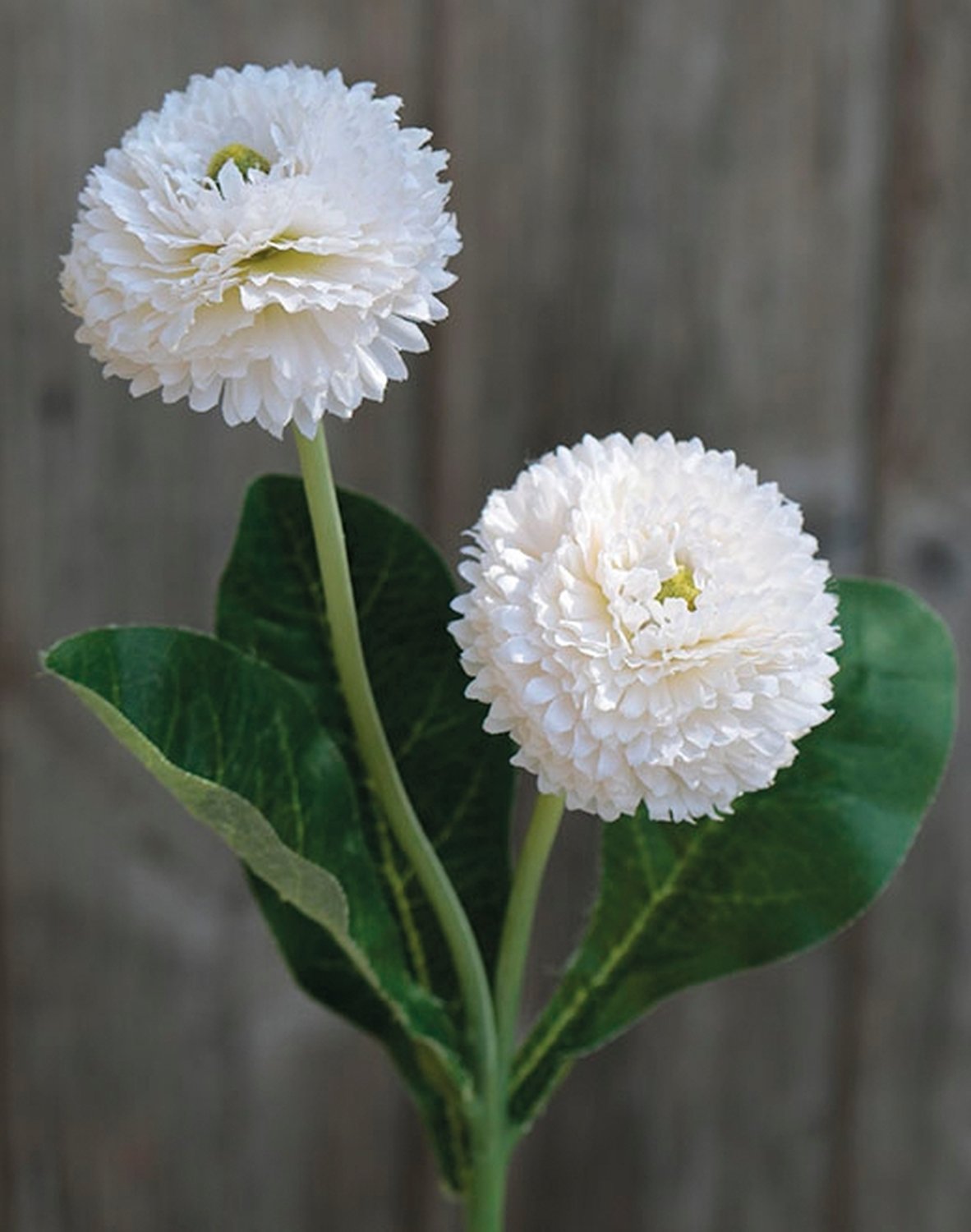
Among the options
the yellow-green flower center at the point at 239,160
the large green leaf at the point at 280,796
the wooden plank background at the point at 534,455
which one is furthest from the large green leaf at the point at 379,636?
the wooden plank background at the point at 534,455

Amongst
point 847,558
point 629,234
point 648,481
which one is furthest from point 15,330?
point 648,481

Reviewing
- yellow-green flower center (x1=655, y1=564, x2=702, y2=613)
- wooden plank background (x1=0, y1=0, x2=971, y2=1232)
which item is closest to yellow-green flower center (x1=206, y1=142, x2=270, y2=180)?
yellow-green flower center (x1=655, y1=564, x2=702, y2=613)

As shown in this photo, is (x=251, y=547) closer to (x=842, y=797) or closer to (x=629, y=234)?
(x=842, y=797)

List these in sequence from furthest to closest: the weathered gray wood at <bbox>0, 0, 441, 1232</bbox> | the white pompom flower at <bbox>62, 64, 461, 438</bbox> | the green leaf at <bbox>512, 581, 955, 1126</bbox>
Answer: the weathered gray wood at <bbox>0, 0, 441, 1232</bbox> < the green leaf at <bbox>512, 581, 955, 1126</bbox> < the white pompom flower at <bbox>62, 64, 461, 438</bbox>

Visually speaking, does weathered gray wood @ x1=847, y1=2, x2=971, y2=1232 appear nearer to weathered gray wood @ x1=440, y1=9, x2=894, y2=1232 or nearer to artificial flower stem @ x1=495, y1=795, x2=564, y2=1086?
weathered gray wood @ x1=440, y1=9, x2=894, y2=1232

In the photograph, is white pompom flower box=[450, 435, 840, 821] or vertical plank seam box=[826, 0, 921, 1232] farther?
vertical plank seam box=[826, 0, 921, 1232]

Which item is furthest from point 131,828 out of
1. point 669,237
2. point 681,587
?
point 681,587
